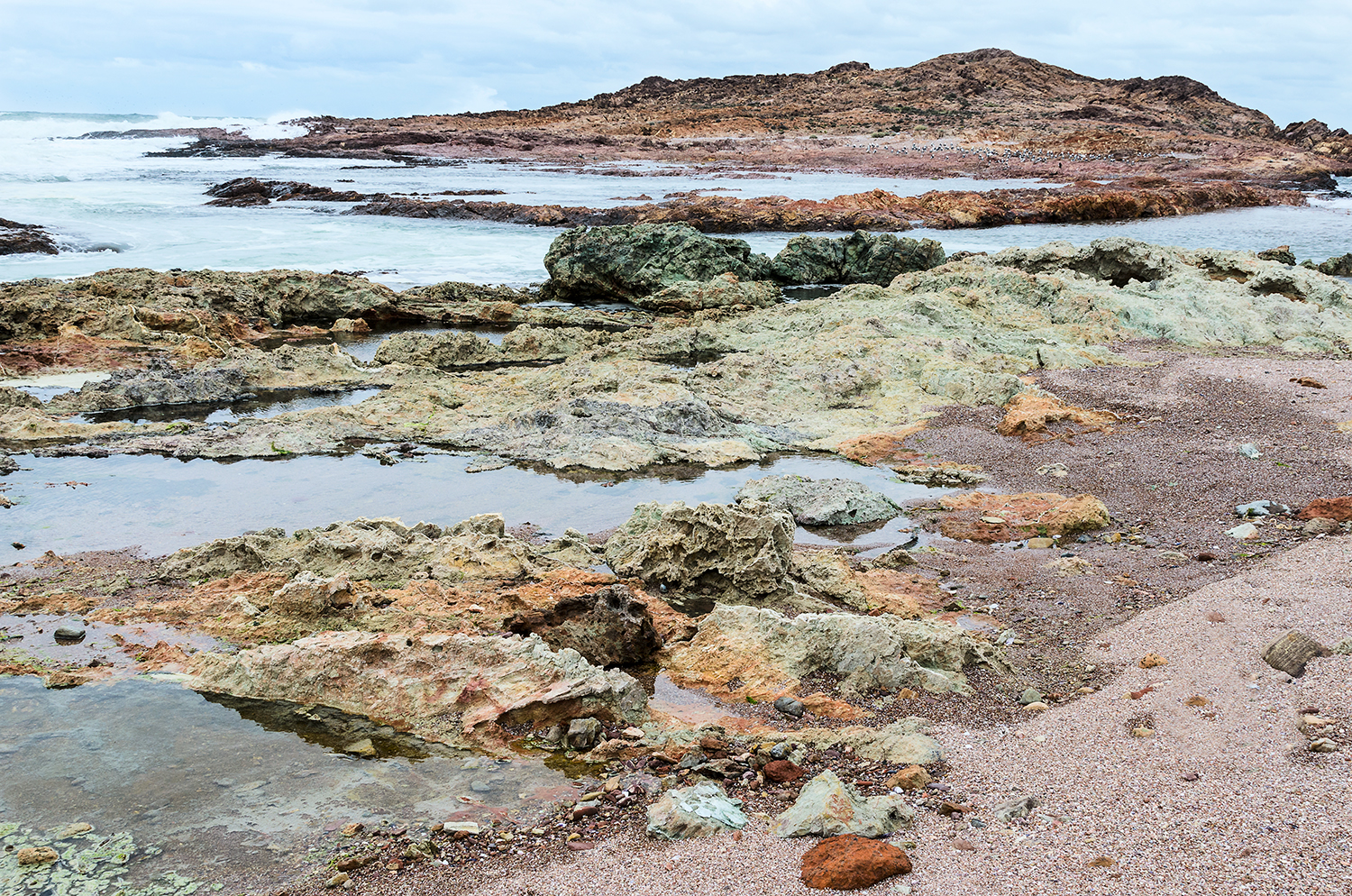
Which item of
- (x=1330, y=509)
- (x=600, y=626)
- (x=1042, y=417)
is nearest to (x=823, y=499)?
(x=600, y=626)

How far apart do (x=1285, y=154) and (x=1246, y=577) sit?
63.3m

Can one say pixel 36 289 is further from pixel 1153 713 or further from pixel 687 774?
pixel 1153 713

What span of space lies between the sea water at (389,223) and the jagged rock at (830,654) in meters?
14.9

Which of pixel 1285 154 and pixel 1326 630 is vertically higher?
pixel 1285 154

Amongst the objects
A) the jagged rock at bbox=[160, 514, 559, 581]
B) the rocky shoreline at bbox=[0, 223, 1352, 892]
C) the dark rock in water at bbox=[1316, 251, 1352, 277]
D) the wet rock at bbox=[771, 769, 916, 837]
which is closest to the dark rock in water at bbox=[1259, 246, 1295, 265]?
the dark rock in water at bbox=[1316, 251, 1352, 277]

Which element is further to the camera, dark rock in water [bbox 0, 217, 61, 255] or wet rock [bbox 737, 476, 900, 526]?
dark rock in water [bbox 0, 217, 61, 255]

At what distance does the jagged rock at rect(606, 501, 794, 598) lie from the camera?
213 inches

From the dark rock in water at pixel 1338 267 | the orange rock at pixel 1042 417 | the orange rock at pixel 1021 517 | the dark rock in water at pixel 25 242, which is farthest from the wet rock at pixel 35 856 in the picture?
the dark rock in water at pixel 25 242

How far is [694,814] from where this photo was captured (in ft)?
10.5

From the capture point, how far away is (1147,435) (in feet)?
26.7

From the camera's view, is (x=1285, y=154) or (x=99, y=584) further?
(x=1285, y=154)

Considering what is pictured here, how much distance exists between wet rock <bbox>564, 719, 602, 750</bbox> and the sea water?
15395 mm

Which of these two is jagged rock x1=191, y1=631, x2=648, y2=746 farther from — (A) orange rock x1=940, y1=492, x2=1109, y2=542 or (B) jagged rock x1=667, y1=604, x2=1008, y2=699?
(A) orange rock x1=940, y1=492, x2=1109, y2=542

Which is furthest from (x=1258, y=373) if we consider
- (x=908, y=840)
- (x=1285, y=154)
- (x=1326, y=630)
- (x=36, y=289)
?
(x=1285, y=154)
